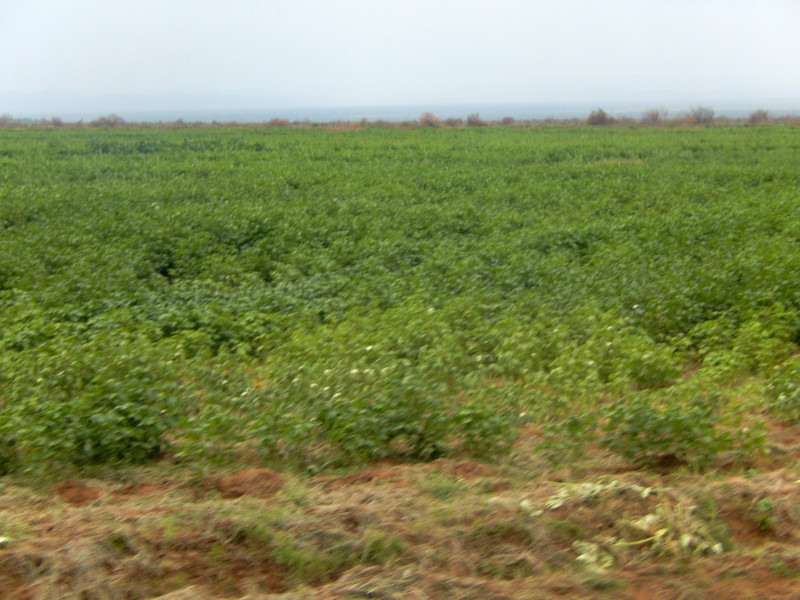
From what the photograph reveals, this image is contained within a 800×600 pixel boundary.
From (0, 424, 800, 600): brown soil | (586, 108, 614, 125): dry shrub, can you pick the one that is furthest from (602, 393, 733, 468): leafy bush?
(586, 108, 614, 125): dry shrub

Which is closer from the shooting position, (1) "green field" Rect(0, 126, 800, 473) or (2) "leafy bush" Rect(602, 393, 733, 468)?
(2) "leafy bush" Rect(602, 393, 733, 468)

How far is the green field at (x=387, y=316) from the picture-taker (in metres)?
4.96

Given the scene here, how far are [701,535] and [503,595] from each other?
1191mm

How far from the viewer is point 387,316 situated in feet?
25.8

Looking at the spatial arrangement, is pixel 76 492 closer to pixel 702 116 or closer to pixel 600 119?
pixel 600 119

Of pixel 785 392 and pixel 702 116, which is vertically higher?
pixel 702 116

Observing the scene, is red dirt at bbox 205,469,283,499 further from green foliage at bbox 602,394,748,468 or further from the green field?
green foliage at bbox 602,394,748,468

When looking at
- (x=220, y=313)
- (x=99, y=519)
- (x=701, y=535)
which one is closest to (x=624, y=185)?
(x=220, y=313)

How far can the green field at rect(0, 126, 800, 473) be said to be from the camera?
16.3 feet

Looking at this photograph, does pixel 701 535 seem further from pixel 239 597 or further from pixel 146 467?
pixel 146 467

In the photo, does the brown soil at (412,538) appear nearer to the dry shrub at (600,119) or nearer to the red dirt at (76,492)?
the red dirt at (76,492)

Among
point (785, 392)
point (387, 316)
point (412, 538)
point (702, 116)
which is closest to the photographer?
point (412, 538)

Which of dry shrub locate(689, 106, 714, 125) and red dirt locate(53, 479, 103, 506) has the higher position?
dry shrub locate(689, 106, 714, 125)

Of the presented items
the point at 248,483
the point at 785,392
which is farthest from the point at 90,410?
the point at 785,392
